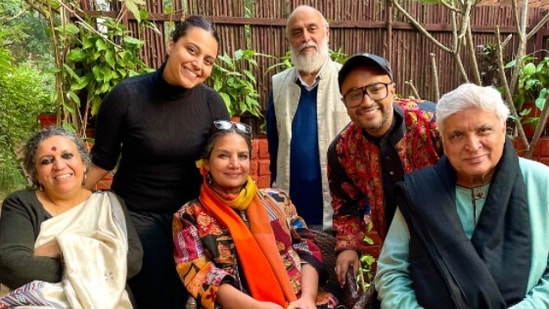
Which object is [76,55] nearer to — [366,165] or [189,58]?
[189,58]

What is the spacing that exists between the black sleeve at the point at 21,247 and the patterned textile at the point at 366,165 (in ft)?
4.13

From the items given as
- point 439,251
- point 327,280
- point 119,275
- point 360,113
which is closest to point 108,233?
point 119,275

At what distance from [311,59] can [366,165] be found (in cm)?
88

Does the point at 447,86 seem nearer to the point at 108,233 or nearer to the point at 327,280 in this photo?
the point at 327,280

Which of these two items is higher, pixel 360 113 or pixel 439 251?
pixel 360 113

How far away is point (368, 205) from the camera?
224 cm

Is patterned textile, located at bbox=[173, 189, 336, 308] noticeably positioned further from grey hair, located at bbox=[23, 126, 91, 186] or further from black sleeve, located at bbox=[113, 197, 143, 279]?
grey hair, located at bbox=[23, 126, 91, 186]

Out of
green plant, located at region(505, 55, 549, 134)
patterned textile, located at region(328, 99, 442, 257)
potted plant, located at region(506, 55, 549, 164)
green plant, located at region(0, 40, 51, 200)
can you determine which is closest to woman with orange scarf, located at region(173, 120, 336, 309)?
patterned textile, located at region(328, 99, 442, 257)

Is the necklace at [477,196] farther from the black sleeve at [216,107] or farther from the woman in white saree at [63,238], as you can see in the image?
→ the woman in white saree at [63,238]

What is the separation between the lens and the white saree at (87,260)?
1776mm

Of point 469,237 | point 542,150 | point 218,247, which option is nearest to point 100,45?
point 218,247

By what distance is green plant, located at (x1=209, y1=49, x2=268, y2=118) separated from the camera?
3621mm

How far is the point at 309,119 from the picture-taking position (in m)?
2.69

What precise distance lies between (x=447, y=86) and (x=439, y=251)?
3.04m
